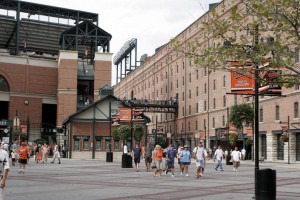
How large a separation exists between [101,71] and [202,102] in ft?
54.8

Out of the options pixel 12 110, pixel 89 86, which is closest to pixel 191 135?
pixel 89 86

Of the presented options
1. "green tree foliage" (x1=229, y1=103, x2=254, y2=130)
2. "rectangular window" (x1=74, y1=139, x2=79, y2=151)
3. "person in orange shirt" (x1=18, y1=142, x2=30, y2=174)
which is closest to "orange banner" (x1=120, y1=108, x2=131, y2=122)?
"person in orange shirt" (x1=18, y1=142, x2=30, y2=174)

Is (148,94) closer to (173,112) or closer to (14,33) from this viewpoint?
(173,112)

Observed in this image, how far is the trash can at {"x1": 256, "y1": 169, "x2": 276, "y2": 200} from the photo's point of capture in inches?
526

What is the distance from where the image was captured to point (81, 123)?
56656 millimetres

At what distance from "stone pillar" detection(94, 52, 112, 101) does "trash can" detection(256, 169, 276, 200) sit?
5913 cm

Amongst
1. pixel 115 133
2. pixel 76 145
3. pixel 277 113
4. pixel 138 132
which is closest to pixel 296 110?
pixel 277 113

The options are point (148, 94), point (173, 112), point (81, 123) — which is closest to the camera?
point (81, 123)

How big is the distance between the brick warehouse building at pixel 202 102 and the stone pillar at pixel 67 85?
51.7 feet

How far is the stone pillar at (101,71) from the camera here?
7188 cm

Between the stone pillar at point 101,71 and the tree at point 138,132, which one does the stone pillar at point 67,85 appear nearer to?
the stone pillar at point 101,71

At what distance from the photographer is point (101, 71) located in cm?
7225

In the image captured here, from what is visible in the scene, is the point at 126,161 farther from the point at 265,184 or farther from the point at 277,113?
the point at 277,113

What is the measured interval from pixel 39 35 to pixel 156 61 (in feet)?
84.2
